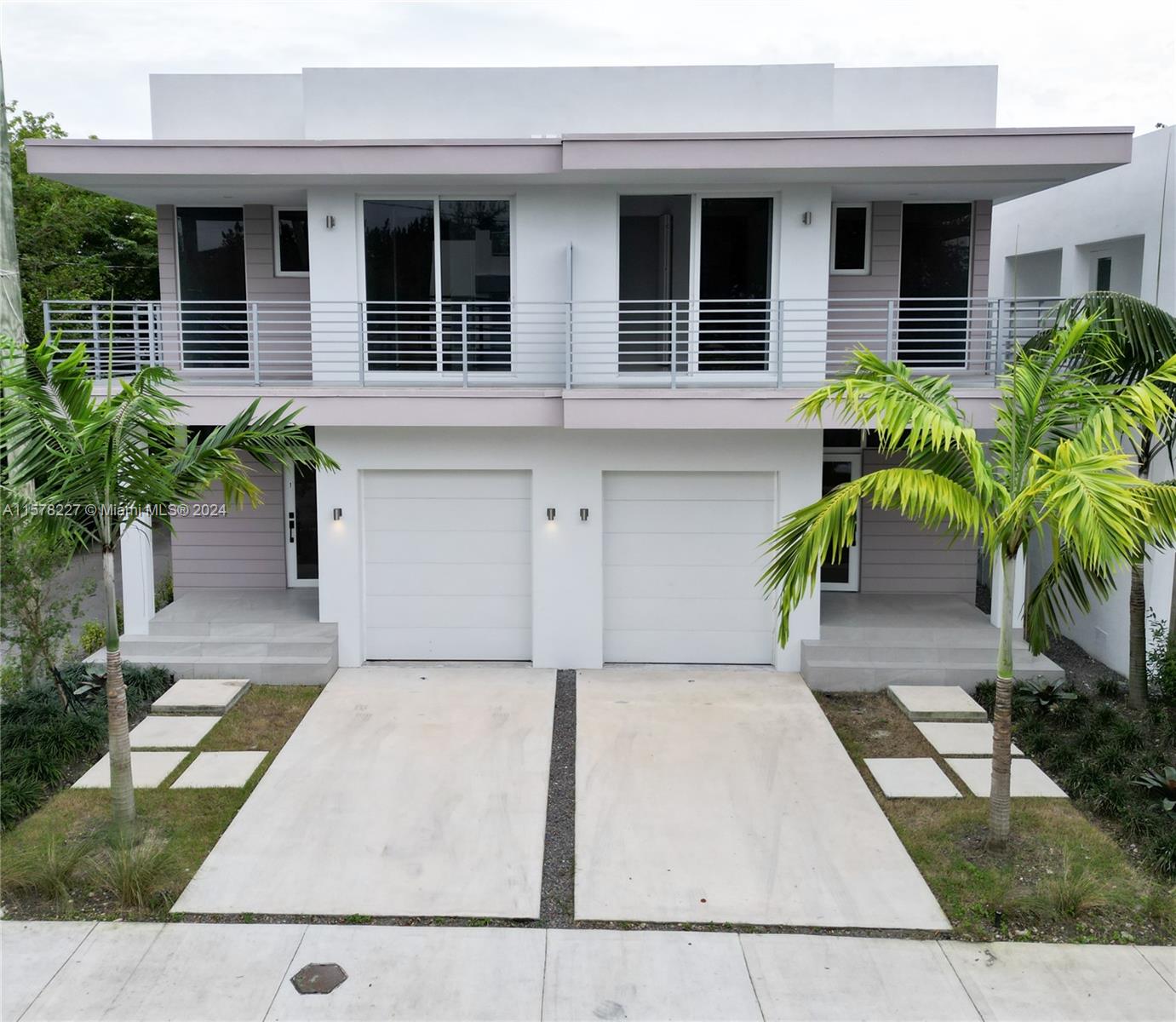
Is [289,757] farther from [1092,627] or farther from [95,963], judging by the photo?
[1092,627]

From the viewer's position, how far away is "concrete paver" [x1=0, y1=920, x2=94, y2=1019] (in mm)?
6098

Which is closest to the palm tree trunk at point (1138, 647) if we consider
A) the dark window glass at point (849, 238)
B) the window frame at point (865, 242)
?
the window frame at point (865, 242)

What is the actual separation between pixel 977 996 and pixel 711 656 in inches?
255

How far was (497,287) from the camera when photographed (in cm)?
1243

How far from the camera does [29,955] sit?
255 inches

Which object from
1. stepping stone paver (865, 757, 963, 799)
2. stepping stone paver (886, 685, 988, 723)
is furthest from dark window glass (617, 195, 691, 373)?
stepping stone paver (865, 757, 963, 799)

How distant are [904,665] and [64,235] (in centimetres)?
1931

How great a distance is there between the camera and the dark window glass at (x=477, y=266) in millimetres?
12312

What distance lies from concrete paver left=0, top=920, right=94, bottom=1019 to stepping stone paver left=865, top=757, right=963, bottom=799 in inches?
249

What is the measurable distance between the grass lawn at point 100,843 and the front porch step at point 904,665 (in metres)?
5.92

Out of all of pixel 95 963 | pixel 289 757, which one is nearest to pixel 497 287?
pixel 289 757

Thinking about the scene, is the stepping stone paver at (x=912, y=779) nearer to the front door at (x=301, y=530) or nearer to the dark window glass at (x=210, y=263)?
the front door at (x=301, y=530)

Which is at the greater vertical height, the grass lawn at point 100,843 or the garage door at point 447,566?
the garage door at point 447,566

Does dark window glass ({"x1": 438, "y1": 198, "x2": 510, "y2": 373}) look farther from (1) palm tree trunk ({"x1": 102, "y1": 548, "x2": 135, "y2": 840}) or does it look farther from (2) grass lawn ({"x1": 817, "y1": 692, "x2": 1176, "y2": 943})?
(2) grass lawn ({"x1": 817, "y1": 692, "x2": 1176, "y2": 943})
